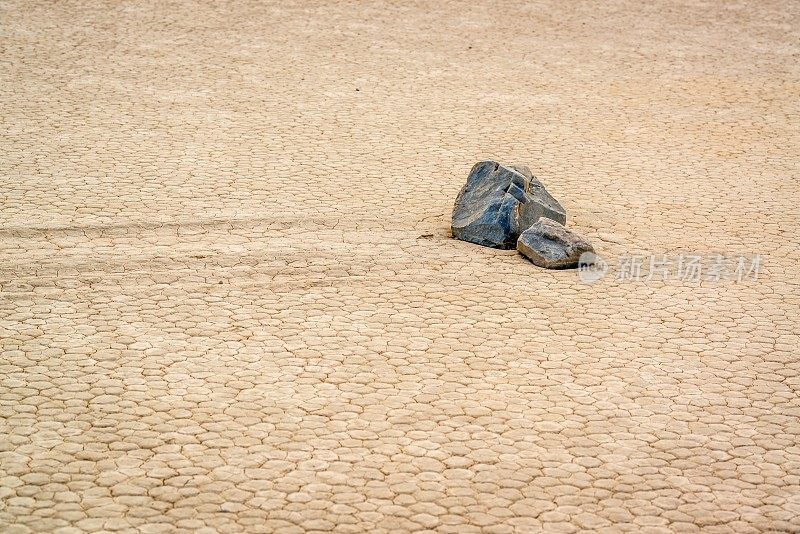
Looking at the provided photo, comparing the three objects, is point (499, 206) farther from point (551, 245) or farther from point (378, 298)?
point (378, 298)

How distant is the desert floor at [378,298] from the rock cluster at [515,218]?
19cm

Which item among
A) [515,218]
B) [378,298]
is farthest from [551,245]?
[378,298]

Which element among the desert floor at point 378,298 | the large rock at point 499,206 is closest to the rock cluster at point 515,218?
the large rock at point 499,206

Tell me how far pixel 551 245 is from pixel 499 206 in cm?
54

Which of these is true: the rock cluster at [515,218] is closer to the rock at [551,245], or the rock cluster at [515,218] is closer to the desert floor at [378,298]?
the rock at [551,245]

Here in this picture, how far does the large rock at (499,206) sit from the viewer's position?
757 centimetres

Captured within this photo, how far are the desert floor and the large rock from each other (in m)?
0.18

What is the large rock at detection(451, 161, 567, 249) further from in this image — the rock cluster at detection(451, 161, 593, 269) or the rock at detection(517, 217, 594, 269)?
the rock at detection(517, 217, 594, 269)

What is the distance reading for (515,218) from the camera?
24.8 ft

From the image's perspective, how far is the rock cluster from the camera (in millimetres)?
7258

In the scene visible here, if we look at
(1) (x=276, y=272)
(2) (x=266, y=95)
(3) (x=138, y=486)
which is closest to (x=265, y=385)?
(3) (x=138, y=486)

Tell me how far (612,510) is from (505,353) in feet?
5.17

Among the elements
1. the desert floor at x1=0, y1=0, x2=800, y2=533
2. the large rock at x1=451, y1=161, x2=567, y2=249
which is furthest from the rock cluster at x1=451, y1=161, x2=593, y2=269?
the desert floor at x1=0, y1=0, x2=800, y2=533

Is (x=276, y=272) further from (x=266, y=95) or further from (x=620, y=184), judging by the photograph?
(x=266, y=95)
